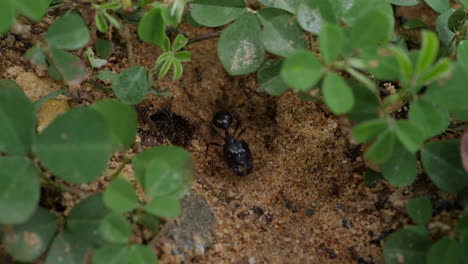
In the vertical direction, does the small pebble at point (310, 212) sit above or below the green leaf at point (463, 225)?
below

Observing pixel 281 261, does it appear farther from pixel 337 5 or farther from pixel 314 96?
pixel 337 5

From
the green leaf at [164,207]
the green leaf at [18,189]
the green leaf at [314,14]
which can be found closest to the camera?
the green leaf at [18,189]

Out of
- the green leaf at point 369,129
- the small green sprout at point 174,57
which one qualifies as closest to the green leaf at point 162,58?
the small green sprout at point 174,57

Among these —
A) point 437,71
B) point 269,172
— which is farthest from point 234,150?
point 437,71

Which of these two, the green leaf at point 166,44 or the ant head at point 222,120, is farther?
the ant head at point 222,120

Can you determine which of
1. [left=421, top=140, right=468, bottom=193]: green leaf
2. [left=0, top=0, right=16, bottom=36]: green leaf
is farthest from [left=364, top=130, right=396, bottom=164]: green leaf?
[left=0, top=0, right=16, bottom=36]: green leaf

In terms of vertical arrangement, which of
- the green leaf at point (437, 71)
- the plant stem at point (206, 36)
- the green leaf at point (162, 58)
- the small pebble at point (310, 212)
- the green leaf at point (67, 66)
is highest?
the green leaf at point (437, 71)

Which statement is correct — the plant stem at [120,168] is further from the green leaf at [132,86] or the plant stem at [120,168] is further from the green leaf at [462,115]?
the green leaf at [462,115]

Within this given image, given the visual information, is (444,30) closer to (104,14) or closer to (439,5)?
(439,5)
